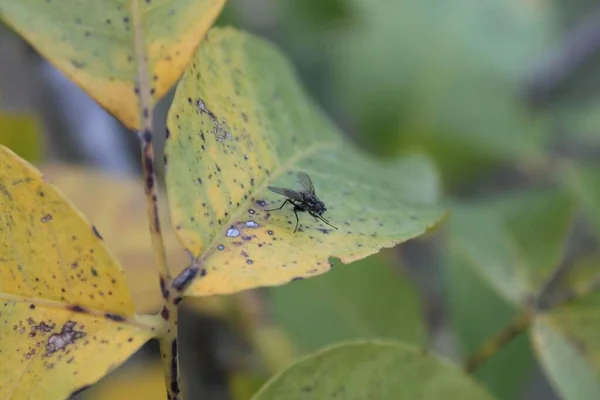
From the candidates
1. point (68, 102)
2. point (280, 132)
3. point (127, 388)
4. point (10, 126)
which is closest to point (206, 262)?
point (280, 132)

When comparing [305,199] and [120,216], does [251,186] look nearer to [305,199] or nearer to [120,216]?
[305,199]

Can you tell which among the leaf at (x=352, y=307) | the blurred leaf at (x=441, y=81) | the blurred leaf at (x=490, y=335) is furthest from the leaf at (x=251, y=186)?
the blurred leaf at (x=441, y=81)

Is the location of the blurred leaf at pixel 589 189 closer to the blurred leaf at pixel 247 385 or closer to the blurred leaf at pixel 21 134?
the blurred leaf at pixel 247 385

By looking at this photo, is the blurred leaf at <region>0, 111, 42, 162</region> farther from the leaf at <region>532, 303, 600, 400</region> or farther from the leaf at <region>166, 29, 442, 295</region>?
the leaf at <region>532, 303, 600, 400</region>

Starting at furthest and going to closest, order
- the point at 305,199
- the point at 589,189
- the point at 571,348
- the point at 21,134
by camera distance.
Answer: the point at 589,189 < the point at 21,134 < the point at 571,348 < the point at 305,199

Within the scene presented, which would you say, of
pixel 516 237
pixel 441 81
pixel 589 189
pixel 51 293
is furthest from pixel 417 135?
pixel 51 293

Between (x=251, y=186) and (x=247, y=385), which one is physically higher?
(x=251, y=186)

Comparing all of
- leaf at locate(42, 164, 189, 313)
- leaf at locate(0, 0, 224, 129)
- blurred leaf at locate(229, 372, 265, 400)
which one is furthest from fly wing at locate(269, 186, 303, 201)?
leaf at locate(42, 164, 189, 313)
